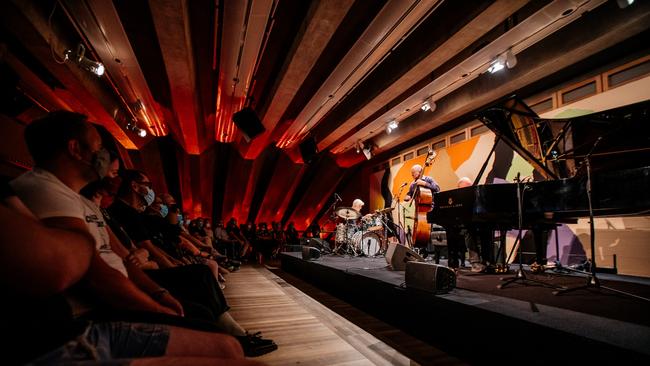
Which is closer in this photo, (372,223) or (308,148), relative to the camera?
(372,223)

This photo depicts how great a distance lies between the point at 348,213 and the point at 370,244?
831mm

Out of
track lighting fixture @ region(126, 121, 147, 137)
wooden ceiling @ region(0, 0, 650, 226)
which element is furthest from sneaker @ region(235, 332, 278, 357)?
track lighting fixture @ region(126, 121, 147, 137)

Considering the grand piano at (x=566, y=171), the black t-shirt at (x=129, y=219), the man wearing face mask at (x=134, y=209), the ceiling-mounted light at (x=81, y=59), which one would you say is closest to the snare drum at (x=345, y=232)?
the grand piano at (x=566, y=171)

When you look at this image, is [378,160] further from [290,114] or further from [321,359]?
[321,359]

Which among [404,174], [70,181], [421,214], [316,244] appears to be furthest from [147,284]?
[404,174]

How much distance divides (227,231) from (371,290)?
7.34 meters

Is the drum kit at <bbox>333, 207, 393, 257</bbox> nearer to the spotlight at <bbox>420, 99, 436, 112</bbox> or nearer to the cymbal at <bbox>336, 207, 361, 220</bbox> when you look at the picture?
the cymbal at <bbox>336, 207, 361, 220</bbox>

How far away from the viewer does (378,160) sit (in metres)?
10.3

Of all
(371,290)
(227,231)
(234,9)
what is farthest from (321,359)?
(227,231)

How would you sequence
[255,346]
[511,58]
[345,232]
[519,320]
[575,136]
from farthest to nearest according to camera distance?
[345,232] → [511,58] → [575,136] → [255,346] → [519,320]

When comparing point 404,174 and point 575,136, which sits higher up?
point 404,174

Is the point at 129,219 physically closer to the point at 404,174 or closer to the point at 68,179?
the point at 68,179

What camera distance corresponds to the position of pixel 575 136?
3059 mm

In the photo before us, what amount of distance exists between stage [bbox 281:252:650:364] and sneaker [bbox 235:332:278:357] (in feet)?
3.66
